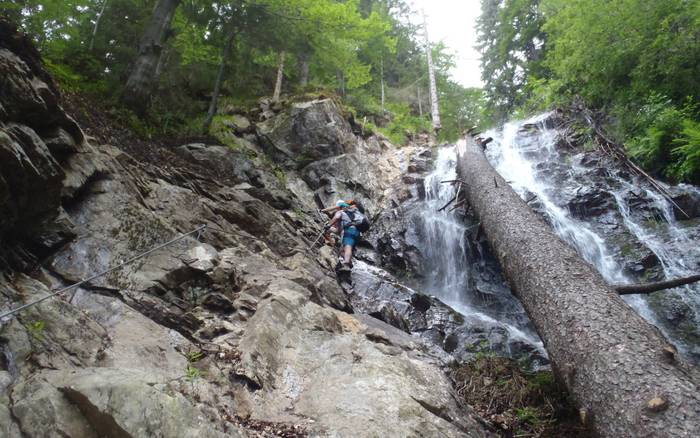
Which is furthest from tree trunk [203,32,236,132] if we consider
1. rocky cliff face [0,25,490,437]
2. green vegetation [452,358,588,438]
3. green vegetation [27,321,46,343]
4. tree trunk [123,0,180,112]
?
green vegetation [452,358,588,438]

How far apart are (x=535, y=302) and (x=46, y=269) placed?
4.97 m

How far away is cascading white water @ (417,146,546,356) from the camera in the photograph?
7.01 meters

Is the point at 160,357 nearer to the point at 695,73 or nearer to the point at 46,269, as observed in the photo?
the point at 46,269

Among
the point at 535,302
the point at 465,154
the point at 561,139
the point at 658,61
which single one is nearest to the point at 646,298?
the point at 535,302

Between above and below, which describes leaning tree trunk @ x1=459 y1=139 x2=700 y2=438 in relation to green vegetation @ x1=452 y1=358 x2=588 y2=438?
above

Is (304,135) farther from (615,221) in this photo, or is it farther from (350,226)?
(615,221)

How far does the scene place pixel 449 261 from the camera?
8938 millimetres

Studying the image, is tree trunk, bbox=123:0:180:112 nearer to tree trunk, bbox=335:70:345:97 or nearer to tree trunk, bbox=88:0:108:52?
tree trunk, bbox=88:0:108:52

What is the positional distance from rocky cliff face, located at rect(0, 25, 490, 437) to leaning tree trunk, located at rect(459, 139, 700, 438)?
109 centimetres

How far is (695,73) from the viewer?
853 centimetres

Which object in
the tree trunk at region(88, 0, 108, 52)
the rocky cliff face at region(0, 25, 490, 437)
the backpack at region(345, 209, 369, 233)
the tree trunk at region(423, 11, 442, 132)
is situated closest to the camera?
the rocky cliff face at region(0, 25, 490, 437)

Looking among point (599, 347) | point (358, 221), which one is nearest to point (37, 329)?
point (599, 347)

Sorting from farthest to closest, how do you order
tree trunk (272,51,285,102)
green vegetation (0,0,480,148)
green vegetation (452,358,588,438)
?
tree trunk (272,51,285,102)
green vegetation (0,0,480,148)
green vegetation (452,358,588,438)

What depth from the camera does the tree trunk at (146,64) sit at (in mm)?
7664
